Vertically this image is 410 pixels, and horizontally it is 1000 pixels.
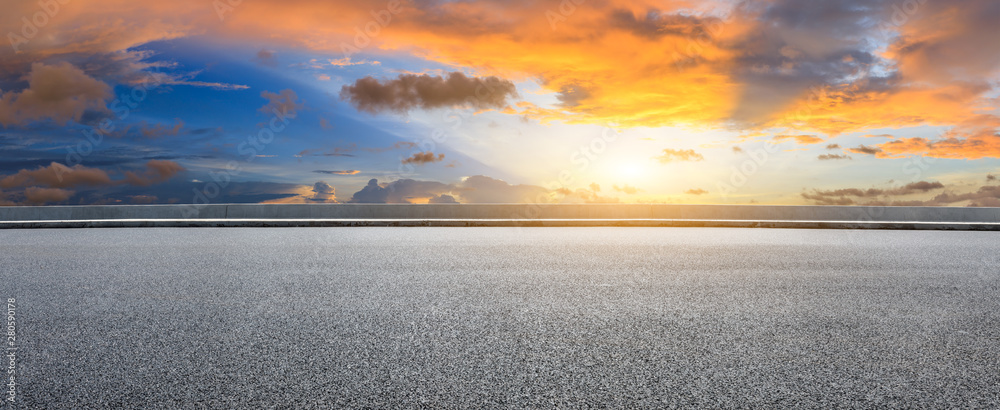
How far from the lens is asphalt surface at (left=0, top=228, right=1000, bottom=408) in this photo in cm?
346

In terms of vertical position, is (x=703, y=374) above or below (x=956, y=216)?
below

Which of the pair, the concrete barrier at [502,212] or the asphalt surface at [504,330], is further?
the concrete barrier at [502,212]

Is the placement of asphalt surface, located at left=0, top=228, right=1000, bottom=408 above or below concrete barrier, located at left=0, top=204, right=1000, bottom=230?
below

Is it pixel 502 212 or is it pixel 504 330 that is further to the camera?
pixel 502 212

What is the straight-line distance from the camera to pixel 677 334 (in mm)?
4699

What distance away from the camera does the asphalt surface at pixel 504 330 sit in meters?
3.46

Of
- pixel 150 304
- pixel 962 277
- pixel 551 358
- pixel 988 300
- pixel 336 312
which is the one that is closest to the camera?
pixel 551 358

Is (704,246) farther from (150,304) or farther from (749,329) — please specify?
(150,304)

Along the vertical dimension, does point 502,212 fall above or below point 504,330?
above

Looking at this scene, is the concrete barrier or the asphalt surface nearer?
the asphalt surface

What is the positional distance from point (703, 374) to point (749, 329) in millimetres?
1411

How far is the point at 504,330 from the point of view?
4.80 meters

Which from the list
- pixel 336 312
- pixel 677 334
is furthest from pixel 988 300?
pixel 336 312

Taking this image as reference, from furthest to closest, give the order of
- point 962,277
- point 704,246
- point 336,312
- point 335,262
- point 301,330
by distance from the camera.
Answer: point 704,246 < point 335,262 < point 962,277 < point 336,312 < point 301,330
